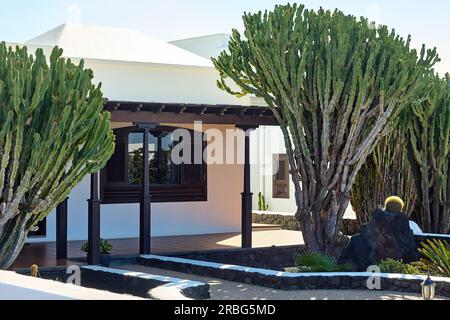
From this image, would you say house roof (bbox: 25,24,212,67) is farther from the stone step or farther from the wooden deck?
the stone step

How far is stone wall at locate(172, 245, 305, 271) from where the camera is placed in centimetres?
1769

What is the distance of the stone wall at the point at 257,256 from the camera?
17688 millimetres

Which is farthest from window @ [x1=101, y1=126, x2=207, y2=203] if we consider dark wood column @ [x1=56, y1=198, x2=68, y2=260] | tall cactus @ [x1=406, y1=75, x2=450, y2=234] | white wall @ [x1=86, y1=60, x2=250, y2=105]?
tall cactus @ [x1=406, y1=75, x2=450, y2=234]

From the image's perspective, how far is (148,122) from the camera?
17359 millimetres

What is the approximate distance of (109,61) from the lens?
19.4 meters

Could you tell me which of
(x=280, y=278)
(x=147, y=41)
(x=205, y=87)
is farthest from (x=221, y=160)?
(x=280, y=278)

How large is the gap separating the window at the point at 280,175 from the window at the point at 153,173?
639 cm

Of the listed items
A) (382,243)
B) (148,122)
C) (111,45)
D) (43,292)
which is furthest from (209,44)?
(43,292)

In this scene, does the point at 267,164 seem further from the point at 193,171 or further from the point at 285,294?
the point at 285,294

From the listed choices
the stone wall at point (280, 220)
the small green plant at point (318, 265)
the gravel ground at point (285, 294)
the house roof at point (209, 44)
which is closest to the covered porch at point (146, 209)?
the stone wall at point (280, 220)

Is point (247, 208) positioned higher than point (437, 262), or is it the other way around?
point (247, 208)

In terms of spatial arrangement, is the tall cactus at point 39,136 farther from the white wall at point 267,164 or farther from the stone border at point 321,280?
the white wall at point 267,164

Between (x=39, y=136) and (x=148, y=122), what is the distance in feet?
13.8
